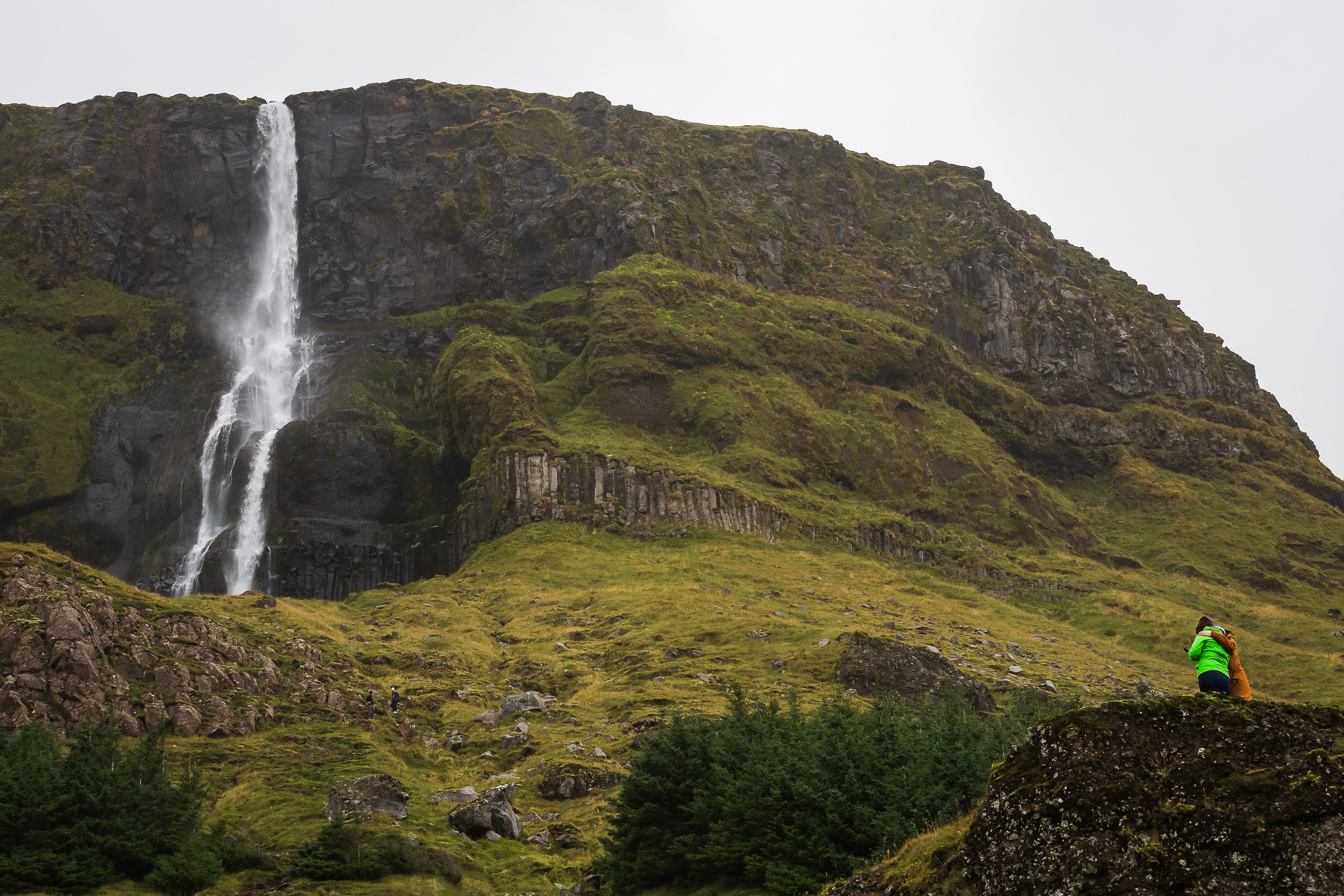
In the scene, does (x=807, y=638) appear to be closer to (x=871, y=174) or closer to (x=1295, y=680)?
→ (x=1295, y=680)

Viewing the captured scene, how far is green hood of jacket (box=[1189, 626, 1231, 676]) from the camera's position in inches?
639

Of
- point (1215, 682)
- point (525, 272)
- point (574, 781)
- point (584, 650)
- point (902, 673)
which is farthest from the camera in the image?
point (525, 272)

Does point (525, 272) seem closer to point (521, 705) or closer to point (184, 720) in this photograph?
point (521, 705)

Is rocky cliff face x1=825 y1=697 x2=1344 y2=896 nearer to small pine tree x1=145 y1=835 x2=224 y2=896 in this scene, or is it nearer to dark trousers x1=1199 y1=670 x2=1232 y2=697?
dark trousers x1=1199 y1=670 x2=1232 y2=697

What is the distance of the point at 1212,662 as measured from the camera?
16.3 metres

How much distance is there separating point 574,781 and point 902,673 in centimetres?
1715

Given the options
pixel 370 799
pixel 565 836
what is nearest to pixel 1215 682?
pixel 565 836

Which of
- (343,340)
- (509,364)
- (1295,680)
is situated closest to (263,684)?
(1295,680)

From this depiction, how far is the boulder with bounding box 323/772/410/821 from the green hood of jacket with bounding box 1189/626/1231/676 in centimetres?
2338

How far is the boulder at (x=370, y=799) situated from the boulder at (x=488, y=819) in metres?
1.66

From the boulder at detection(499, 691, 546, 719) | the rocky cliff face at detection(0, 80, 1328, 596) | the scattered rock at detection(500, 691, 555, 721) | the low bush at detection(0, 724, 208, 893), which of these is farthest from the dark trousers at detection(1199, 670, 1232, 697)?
the rocky cliff face at detection(0, 80, 1328, 596)

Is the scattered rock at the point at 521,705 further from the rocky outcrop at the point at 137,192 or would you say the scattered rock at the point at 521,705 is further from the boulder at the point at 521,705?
the rocky outcrop at the point at 137,192

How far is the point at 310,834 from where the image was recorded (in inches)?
1187

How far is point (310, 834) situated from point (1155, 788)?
24330 millimetres
